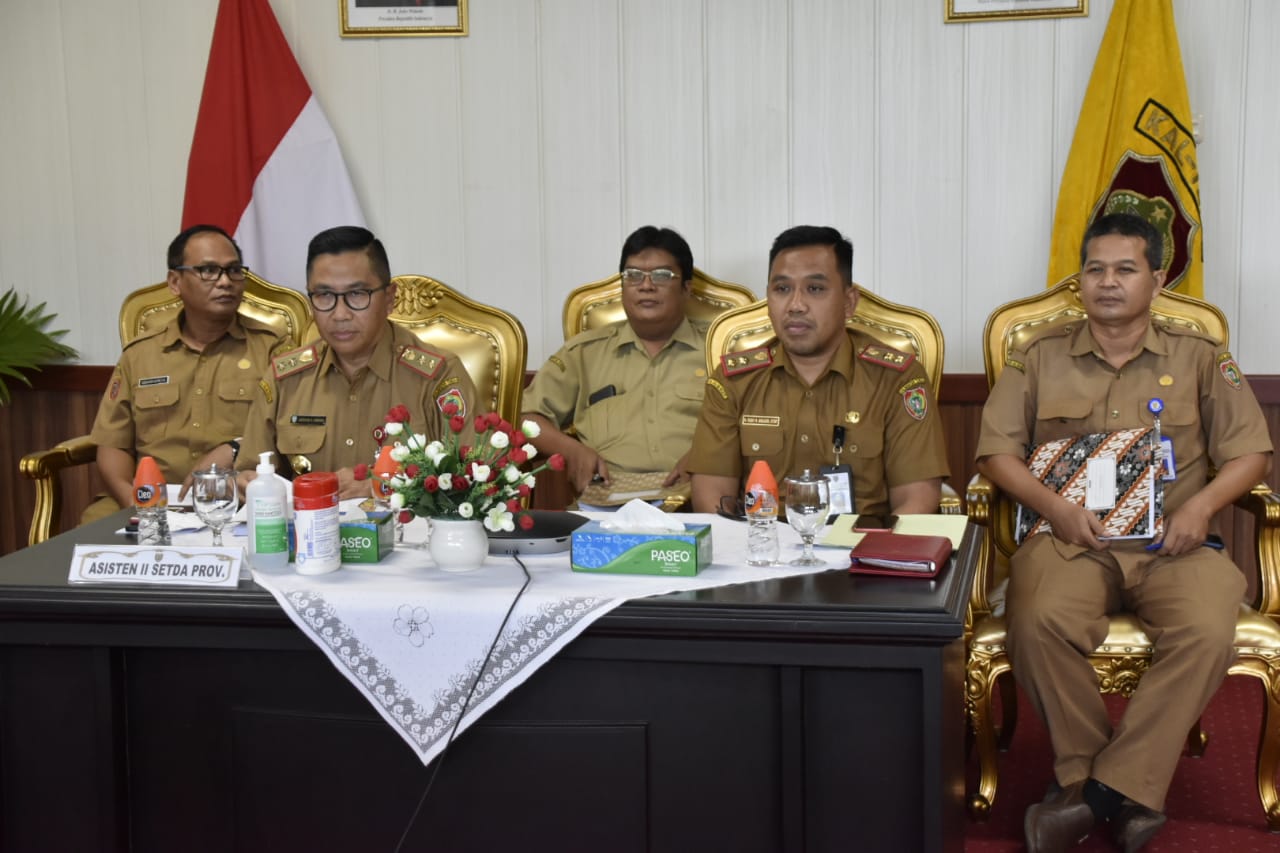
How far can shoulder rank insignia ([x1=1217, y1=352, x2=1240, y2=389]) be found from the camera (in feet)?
9.62

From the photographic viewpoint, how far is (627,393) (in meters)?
3.71

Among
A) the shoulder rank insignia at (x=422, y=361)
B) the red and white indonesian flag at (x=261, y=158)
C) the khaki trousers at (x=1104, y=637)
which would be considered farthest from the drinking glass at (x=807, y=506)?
the red and white indonesian flag at (x=261, y=158)

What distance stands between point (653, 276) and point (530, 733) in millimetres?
1906

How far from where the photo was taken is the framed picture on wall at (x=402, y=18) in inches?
163

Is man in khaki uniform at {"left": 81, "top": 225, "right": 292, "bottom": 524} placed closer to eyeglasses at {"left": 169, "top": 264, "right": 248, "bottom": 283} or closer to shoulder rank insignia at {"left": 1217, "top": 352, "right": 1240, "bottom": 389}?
eyeglasses at {"left": 169, "top": 264, "right": 248, "bottom": 283}

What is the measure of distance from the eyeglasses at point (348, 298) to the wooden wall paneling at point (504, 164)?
1213mm

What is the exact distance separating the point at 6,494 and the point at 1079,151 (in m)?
3.87

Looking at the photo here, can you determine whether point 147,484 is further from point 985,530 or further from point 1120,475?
point 1120,475

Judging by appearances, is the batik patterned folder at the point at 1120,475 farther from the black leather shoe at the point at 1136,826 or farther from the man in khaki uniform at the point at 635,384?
the man in khaki uniform at the point at 635,384

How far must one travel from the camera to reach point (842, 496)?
2879 millimetres

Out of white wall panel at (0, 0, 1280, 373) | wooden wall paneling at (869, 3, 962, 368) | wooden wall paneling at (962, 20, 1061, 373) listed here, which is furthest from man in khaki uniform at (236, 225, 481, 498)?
wooden wall paneling at (962, 20, 1061, 373)

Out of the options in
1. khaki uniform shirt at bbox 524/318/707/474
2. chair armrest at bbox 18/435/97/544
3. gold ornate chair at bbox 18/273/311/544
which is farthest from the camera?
gold ornate chair at bbox 18/273/311/544

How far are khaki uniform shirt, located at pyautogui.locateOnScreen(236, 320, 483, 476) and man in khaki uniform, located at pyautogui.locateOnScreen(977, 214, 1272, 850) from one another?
4.50 ft

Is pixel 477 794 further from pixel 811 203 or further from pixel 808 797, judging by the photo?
pixel 811 203
